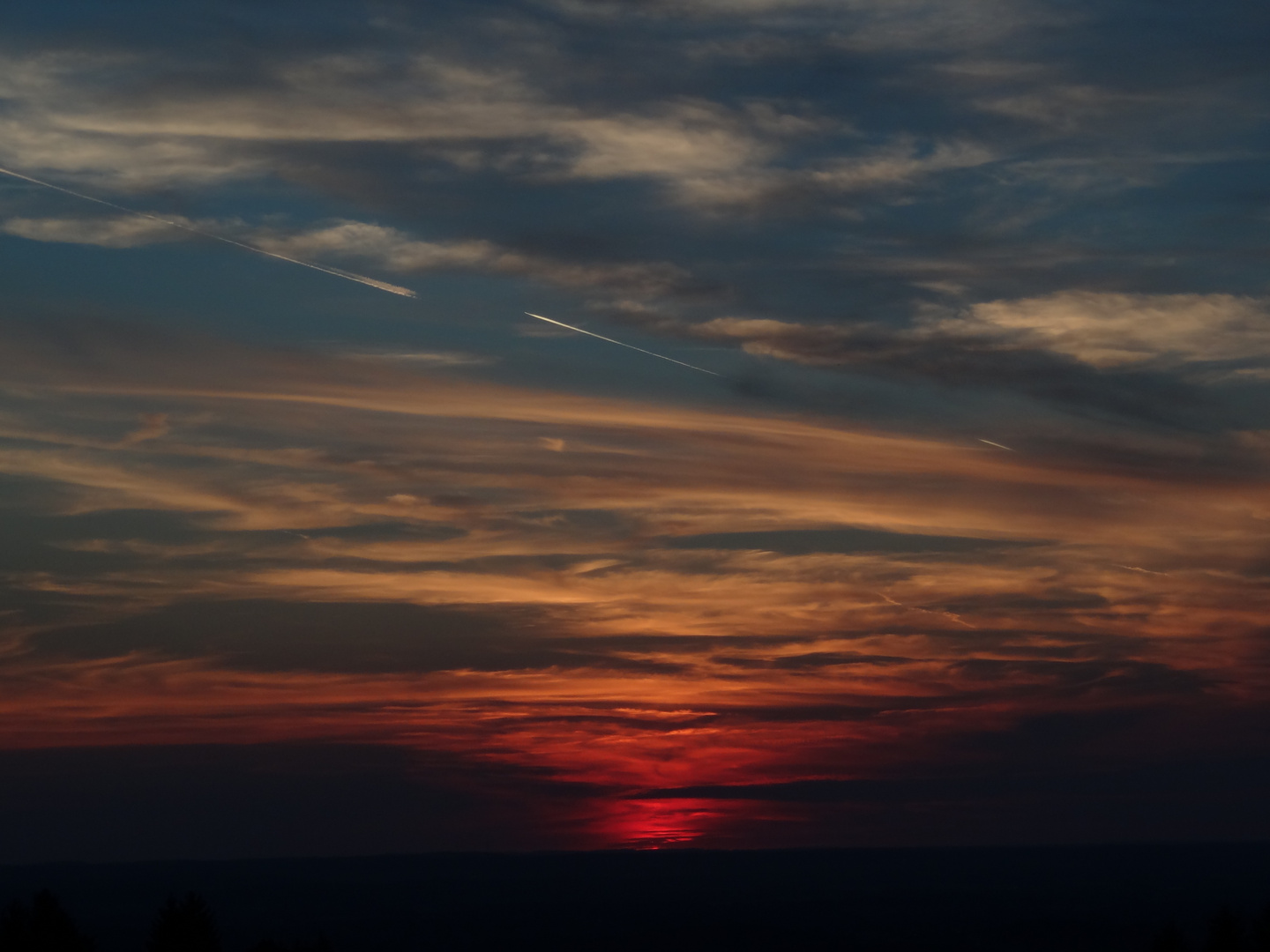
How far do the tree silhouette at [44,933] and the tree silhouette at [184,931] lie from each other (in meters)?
3.37

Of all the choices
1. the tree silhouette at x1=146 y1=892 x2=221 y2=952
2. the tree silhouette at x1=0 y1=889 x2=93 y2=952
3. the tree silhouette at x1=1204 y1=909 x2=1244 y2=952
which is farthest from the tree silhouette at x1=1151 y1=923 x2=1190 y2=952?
the tree silhouette at x1=0 y1=889 x2=93 y2=952

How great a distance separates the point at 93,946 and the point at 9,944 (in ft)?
21.7

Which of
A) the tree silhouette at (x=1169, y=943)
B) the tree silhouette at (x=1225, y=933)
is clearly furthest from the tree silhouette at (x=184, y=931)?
the tree silhouette at (x=1225, y=933)

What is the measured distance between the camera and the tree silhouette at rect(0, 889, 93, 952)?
65250mm

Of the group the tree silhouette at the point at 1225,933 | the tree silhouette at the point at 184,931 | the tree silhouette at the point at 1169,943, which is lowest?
the tree silhouette at the point at 1169,943

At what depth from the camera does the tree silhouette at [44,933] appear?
214 feet

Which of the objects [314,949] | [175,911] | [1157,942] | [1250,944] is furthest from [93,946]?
[1250,944]

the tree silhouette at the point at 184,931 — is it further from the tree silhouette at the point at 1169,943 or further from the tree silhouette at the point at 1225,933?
the tree silhouette at the point at 1225,933

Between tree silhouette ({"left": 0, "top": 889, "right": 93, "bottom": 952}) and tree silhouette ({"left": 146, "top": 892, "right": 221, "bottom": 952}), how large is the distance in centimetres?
337

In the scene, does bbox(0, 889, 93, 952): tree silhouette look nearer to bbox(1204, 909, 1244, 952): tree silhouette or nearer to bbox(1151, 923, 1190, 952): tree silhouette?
bbox(1151, 923, 1190, 952): tree silhouette

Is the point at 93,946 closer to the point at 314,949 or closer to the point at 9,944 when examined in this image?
the point at 9,944

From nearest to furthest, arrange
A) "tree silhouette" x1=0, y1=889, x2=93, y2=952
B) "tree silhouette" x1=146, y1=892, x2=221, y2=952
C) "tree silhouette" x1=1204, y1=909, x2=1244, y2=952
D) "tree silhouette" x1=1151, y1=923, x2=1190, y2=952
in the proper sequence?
"tree silhouette" x1=0, y1=889, x2=93, y2=952
"tree silhouette" x1=146, y1=892, x2=221, y2=952
"tree silhouette" x1=1204, y1=909, x2=1244, y2=952
"tree silhouette" x1=1151, y1=923, x2=1190, y2=952

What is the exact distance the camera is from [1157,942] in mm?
72625

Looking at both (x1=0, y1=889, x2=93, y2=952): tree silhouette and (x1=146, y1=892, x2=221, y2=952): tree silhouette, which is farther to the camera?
(x1=146, y1=892, x2=221, y2=952): tree silhouette
